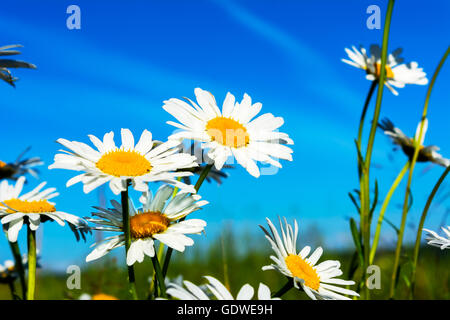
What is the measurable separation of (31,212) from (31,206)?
17 millimetres

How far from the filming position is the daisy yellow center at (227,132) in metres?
0.81

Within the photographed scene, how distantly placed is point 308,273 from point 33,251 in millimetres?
573

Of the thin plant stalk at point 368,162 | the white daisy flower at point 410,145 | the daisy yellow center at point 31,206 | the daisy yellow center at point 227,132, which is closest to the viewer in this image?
the daisy yellow center at point 227,132

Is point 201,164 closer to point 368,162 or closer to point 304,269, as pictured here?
point 304,269

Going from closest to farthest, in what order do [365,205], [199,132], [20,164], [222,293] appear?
[222,293] < [199,132] < [365,205] < [20,164]

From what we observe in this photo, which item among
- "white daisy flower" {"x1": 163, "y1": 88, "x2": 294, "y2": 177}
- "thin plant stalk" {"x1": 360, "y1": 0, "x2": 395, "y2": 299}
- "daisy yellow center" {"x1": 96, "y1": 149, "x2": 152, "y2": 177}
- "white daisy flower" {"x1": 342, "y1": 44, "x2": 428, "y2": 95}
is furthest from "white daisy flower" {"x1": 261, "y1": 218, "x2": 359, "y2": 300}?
"white daisy flower" {"x1": 342, "y1": 44, "x2": 428, "y2": 95}

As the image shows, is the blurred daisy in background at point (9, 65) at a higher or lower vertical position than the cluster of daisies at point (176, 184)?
higher

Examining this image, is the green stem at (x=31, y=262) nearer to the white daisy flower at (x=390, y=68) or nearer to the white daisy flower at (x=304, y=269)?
the white daisy flower at (x=304, y=269)

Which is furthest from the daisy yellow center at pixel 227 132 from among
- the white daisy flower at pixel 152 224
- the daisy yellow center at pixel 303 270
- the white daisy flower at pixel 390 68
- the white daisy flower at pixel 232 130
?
the white daisy flower at pixel 390 68

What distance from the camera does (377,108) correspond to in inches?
43.6

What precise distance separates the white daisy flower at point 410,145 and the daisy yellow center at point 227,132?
2.71 feet

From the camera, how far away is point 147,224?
2.48ft
